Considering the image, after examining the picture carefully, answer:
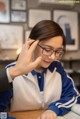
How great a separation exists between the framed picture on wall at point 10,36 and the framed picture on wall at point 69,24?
886 millimetres

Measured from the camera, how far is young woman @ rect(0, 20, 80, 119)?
3.57 ft

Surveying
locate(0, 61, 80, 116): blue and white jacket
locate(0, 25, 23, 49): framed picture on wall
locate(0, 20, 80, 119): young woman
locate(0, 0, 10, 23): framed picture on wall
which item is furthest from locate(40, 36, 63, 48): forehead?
locate(0, 0, 10, 23): framed picture on wall

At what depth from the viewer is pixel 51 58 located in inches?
43.1

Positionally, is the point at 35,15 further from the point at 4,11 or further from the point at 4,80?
the point at 4,80

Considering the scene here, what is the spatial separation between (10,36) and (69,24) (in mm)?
1366

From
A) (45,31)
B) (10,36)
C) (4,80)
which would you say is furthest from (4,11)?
(4,80)

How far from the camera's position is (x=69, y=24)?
14.2ft

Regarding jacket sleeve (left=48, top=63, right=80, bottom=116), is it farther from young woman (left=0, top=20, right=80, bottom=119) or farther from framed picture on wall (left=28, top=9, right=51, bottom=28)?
framed picture on wall (left=28, top=9, right=51, bottom=28)

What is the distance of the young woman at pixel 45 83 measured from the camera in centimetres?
109

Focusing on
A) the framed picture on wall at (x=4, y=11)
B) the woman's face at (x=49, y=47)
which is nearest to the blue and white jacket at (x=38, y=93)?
the woman's face at (x=49, y=47)

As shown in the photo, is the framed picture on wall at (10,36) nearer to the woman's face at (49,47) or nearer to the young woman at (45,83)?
the young woman at (45,83)

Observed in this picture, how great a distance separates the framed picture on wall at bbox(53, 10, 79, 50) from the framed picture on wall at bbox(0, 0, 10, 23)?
3.37ft

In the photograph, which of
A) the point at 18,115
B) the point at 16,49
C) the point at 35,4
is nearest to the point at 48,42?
the point at 18,115

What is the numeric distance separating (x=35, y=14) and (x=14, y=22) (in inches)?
19.3
